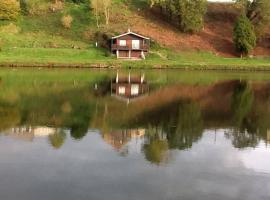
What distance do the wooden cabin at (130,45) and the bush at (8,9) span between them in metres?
20.7

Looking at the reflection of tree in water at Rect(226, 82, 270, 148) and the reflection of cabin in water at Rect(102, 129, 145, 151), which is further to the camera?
the reflection of tree in water at Rect(226, 82, 270, 148)

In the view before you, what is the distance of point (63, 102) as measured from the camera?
3266cm

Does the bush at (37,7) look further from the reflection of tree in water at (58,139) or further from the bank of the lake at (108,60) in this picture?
the reflection of tree in water at (58,139)

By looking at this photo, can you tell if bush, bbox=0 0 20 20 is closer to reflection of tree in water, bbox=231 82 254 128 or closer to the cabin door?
the cabin door

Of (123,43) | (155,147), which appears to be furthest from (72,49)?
(155,147)

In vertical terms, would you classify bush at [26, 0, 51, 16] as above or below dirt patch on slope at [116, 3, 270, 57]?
above

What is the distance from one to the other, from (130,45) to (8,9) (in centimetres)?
2443

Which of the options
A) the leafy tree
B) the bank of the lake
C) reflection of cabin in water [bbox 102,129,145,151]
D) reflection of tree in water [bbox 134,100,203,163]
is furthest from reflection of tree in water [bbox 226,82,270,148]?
the leafy tree

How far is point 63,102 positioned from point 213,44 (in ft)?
205

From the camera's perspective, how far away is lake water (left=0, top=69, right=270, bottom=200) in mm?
14633

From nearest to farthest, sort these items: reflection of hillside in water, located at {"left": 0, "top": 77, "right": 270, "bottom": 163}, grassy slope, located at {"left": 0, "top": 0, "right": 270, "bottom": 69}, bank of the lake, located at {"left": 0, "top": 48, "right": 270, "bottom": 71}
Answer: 1. reflection of hillside in water, located at {"left": 0, "top": 77, "right": 270, "bottom": 163}
2. bank of the lake, located at {"left": 0, "top": 48, "right": 270, "bottom": 71}
3. grassy slope, located at {"left": 0, "top": 0, "right": 270, "bottom": 69}

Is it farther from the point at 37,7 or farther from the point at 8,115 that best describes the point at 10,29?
the point at 8,115

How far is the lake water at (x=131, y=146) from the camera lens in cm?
1463

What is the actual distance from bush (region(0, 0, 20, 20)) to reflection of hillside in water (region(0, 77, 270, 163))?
53.2 metres
